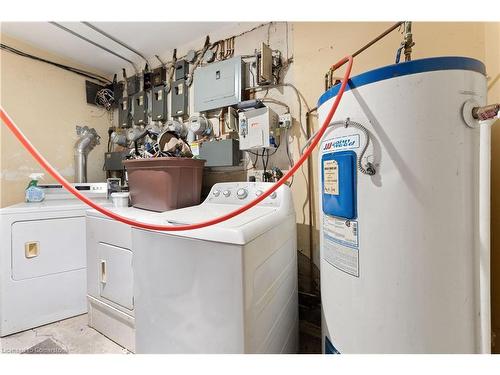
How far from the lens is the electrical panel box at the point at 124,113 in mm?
2531

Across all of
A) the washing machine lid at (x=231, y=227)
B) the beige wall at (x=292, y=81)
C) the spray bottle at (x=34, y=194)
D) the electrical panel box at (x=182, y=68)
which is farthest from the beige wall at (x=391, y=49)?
the spray bottle at (x=34, y=194)

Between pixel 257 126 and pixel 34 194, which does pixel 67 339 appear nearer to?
pixel 34 194

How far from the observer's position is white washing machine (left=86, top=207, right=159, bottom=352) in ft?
3.90

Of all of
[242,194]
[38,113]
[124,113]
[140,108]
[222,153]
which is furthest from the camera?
[124,113]

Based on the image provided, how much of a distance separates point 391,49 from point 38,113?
10.3 feet

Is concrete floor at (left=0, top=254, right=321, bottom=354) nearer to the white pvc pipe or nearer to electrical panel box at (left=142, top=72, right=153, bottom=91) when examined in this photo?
the white pvc pipe

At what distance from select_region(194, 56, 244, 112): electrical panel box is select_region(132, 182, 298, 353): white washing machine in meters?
1.09

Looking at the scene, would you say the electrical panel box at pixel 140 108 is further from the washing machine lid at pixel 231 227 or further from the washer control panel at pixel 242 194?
the washing machine lid at pixel 231 227

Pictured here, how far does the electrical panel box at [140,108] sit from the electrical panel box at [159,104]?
160 millimetres

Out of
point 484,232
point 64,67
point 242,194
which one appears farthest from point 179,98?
point 484,232

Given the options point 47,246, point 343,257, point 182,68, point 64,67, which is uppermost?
point 64,67

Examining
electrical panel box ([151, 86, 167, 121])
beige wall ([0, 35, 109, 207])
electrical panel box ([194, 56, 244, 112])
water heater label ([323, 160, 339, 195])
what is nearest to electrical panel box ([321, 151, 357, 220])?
water heater label ([323, 160, 339, 195])

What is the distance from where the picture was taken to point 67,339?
4.38 feet
